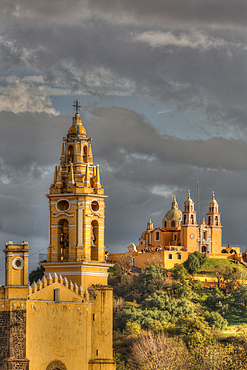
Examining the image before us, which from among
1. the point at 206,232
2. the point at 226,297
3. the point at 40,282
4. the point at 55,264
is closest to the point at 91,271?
the point at 55,264

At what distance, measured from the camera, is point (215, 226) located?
13100cm

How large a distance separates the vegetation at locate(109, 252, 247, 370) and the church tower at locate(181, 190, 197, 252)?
4027mm

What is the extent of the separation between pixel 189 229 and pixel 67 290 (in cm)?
7894

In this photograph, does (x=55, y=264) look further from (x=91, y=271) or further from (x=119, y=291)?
(x=119, y=291)

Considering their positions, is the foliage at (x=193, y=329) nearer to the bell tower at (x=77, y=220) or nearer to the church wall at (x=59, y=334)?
the bell tower at (x=77, y=220)

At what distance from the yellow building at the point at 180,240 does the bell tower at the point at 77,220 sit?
2629 inches

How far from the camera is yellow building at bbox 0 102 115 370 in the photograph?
44281 mm

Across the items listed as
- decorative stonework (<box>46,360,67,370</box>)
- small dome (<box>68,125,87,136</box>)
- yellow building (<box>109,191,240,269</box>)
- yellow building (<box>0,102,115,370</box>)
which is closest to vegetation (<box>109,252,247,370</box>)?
yellow building (<box>109,191,240,269</box>)

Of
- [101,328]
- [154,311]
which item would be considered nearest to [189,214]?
[154,311]

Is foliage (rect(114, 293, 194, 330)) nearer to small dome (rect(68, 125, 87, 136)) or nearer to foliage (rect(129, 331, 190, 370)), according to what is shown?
foliage (rect(129, 331, 190, 370))

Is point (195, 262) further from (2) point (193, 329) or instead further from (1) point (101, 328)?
(1) point (101, 328)

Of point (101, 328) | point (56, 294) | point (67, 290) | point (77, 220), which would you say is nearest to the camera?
point (56, 294)

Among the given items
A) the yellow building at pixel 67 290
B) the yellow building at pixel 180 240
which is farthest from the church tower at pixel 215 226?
the yellow building at pixel 67 290

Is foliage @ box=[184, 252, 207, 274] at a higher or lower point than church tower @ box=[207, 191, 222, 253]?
lower
